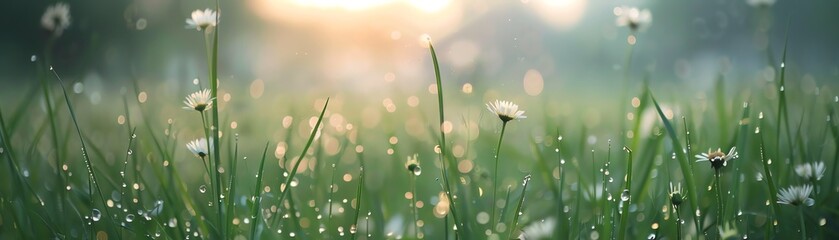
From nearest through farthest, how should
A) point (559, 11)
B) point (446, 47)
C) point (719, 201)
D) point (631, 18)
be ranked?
point (719, 201), point (631, 18), point (446, 47), point (559, 11)

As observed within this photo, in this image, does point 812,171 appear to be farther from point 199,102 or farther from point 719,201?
point 199,102

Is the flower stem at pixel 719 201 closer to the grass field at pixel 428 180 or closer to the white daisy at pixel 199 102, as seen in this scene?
the grass field at pixel 428 180

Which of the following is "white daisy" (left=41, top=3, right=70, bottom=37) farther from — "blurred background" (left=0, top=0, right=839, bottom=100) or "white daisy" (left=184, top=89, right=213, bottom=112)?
"white daisy" (left=184, top=89, right=213, bottom=112)

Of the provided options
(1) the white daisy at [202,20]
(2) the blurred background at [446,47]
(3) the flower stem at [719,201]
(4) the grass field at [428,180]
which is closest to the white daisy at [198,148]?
(4) the grass field at [428,180]

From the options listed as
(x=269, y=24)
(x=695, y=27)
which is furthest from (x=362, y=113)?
(x=269, y=24)

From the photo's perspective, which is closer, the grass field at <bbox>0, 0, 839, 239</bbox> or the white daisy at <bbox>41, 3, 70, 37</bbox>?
the grass field at <bbox>0, 0, 839, 239</bbox>

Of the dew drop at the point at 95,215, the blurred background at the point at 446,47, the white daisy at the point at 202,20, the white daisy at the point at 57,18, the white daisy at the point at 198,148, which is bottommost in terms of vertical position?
the dew drop at the point at 95,215

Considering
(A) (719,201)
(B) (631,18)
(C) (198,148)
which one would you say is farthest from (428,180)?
(A) (719,201)

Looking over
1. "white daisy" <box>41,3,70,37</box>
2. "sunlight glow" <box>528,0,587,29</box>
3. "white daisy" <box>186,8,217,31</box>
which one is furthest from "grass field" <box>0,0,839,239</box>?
"sunlight glow" <box>528,0,587,29</box>
